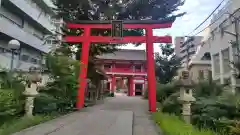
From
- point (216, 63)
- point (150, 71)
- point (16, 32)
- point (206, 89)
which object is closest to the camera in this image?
point (206, 89)

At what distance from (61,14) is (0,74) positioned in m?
9.03

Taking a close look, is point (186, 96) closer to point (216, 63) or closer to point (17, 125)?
point (17, 125)

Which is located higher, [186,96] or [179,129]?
[186,96]

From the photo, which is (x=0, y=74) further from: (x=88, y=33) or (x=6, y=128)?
(x=88, y=33)

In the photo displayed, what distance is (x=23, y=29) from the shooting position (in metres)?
23.2

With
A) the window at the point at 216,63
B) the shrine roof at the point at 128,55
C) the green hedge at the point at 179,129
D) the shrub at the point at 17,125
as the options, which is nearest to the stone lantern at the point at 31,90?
the shrub at the point at 17,125

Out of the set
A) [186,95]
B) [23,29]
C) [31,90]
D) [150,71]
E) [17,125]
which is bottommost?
[17,125]

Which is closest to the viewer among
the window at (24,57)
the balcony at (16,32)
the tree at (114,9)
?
the tree at (114,9)

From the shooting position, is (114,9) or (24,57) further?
(24,57)

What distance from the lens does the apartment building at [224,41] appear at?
20578 mm

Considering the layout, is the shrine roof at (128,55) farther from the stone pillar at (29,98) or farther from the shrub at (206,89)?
the stone pillar at (29,98)

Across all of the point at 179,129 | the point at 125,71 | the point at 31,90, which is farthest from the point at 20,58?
the point at 125,71

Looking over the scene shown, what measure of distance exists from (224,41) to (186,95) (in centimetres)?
1704

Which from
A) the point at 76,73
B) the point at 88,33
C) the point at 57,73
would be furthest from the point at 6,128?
the point at 88,33
